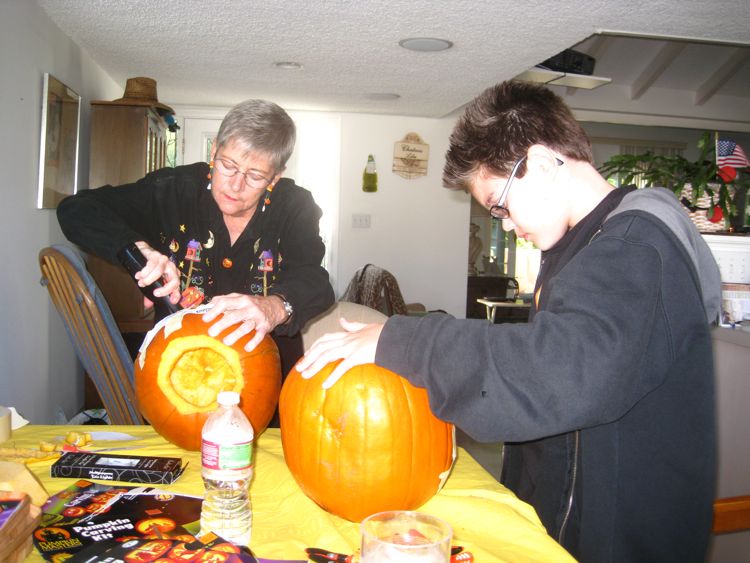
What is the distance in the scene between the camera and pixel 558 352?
0.73 meters

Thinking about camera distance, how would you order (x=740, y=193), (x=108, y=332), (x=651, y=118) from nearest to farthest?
(x=108, y=332), (x=740, y=193), (x=651, y=118)

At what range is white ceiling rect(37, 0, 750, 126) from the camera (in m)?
3.18

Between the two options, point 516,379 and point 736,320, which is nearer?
point 516,379

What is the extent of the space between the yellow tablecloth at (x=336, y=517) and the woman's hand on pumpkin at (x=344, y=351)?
201 millimetres

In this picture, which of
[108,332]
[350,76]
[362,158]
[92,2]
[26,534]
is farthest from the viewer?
[362,158]

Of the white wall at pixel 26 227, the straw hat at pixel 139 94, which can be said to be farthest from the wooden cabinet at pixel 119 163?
the white wall at pixel 26 227

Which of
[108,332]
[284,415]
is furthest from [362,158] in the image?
[284,415]

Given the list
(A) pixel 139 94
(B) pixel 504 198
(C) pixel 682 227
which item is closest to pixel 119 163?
(A) pixel 139 94

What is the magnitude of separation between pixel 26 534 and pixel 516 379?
603mm

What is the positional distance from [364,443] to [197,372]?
40 centimetres

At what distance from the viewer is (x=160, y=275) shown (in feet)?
4.30

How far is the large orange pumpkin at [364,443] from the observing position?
0.89 meters

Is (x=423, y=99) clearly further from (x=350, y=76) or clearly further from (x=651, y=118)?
(x=651, y=118)

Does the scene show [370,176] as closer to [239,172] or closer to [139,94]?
[139,94]
